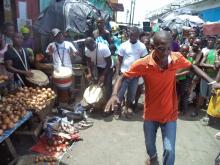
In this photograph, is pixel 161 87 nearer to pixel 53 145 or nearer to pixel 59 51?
pixel 53 145

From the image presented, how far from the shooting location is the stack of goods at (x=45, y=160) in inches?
183

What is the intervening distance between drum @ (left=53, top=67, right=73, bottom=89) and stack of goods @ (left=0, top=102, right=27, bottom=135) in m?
1.89

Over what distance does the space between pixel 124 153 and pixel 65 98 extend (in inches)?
112

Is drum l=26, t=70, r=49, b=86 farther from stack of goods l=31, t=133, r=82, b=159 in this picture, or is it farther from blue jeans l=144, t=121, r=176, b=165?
blue jeans l=144, t=121, r=176, b=165

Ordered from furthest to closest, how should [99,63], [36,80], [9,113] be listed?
[99,63]
[36,80]
[9,113]

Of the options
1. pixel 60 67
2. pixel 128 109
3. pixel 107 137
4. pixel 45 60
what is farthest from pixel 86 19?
pixel 107 137

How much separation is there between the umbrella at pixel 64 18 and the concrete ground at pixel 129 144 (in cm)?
386

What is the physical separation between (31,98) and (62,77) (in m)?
1.46

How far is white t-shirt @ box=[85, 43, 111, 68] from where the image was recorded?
6985 millimetres

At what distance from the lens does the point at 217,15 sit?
22.4 m

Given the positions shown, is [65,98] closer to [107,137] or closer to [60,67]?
[60,67]

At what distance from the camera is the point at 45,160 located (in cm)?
474

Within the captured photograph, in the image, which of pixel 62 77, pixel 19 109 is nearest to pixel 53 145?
pixel 19 109

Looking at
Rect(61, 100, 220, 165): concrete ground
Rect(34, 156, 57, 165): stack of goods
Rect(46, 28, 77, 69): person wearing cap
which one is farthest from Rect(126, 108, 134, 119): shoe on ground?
Rect(34, 156, 57, 165): stack of goods
